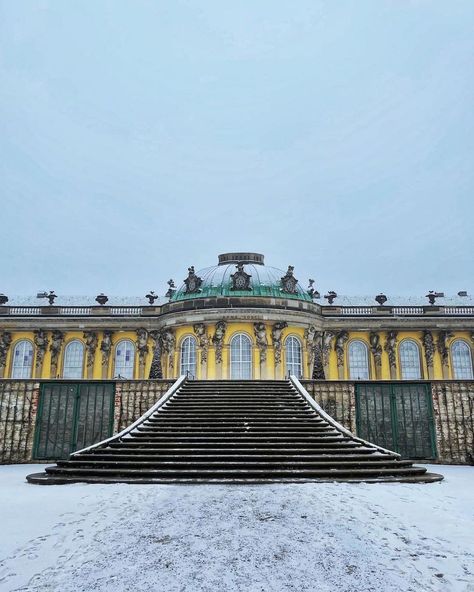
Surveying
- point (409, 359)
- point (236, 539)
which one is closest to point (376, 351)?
point (409, 359)

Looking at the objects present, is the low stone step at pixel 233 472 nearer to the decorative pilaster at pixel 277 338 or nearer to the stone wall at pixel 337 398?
the stone wall at pixel 337 398

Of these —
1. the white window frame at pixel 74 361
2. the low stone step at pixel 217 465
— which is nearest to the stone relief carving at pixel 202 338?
the white window frame at pixel 74 361

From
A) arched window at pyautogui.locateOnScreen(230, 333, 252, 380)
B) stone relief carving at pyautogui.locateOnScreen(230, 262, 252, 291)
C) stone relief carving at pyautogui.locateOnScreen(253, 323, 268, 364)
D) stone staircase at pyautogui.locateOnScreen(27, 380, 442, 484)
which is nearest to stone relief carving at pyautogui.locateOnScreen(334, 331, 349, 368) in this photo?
stone relief carving at pyautogui.locateOnScreen(253, 323, 268, 364)

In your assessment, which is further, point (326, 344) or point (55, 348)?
point (55, 348)

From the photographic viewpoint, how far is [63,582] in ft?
16.8

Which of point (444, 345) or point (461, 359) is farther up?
point (444, 345)

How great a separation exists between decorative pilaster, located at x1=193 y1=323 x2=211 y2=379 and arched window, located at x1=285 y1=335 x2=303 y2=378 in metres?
5.01

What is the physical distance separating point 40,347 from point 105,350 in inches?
174

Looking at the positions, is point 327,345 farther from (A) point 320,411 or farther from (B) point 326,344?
(A) point 320,411

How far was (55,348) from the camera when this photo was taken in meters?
35.0

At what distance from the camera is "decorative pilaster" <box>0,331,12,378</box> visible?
3450 cm

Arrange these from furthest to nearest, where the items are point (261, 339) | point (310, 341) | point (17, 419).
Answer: point (310, 341) < point (261, 339) < point (17, 419)

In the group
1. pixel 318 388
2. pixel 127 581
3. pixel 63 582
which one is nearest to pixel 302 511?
pixel 127 581

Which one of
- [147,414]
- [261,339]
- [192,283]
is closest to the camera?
[147,414]
